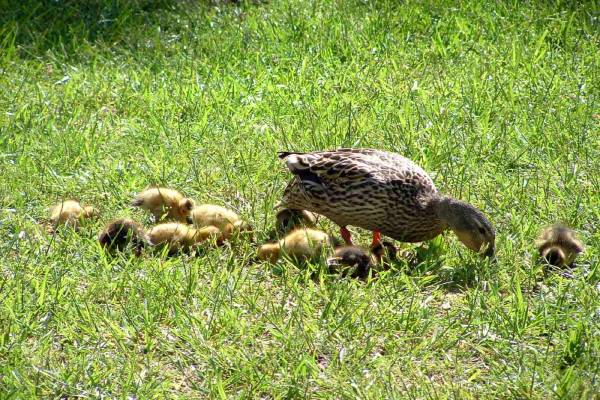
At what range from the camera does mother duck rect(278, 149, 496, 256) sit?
21.8 feet

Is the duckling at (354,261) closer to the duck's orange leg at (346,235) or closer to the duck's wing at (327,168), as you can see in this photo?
the duck's orange leg at (346,235)

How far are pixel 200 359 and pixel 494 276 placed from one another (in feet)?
5.82

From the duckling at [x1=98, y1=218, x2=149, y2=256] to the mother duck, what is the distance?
101 centimetres

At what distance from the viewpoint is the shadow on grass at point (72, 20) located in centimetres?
960

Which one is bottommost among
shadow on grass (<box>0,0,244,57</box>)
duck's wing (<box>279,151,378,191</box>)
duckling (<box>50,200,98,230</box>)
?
shadow on grass (<box>0,0,244,57</box>)

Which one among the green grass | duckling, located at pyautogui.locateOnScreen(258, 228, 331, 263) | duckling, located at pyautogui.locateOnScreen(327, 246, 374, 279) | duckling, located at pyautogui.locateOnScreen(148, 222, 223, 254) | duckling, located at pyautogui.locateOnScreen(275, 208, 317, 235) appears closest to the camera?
the green grass

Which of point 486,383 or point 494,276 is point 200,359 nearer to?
point 486,383

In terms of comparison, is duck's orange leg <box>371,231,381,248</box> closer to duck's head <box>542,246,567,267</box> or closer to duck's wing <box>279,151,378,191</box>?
duck's wing <box>279,151,378,191</box>

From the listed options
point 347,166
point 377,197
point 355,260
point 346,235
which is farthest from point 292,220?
point 355,260

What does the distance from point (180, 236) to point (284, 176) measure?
120 centimetres

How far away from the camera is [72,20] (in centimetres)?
1002

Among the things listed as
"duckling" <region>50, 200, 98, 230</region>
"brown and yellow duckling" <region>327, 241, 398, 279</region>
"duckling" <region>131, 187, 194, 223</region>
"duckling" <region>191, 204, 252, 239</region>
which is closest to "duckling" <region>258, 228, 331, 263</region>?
"brown and yellow duckling" <region>327, 241, 398, 279</region>

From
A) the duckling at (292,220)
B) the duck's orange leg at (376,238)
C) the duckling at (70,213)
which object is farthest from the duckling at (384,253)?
the duckling at (70,213)

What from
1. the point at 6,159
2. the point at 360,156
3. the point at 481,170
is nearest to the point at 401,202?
the point at 360,156
